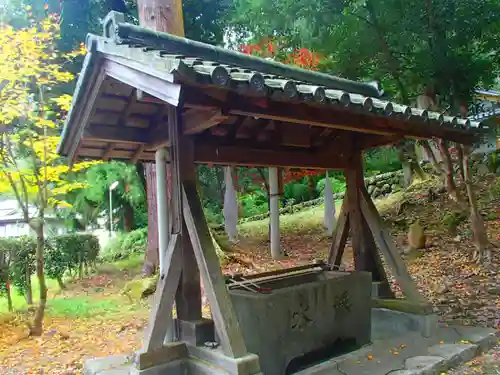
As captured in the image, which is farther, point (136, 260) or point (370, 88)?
point (136, 260)

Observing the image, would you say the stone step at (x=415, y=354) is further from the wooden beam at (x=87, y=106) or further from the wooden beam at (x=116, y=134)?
the wooden beam at (x=87, y=106)

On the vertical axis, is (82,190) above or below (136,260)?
above

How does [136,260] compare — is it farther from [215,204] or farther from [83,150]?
[83,150]

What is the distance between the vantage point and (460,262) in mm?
8984

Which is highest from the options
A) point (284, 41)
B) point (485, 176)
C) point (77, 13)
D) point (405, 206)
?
point (77, 13)

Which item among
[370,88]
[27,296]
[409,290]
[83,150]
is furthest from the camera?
[27,296]

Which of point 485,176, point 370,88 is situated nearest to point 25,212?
point 370,88

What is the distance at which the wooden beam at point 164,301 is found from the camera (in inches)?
151

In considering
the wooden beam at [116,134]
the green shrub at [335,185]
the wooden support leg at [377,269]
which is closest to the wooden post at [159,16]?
the wooden beam at [116,134]

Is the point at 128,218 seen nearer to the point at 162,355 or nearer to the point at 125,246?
the point at 125,246

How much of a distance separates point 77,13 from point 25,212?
740cm

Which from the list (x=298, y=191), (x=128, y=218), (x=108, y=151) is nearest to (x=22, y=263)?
(x=108, y=151)

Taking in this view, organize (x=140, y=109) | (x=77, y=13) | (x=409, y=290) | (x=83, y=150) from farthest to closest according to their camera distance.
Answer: (x=77, y=13)
(x=409, y=290)
(x=83, y=150)
(x=140, y=109)

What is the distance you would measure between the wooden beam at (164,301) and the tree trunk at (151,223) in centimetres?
614
